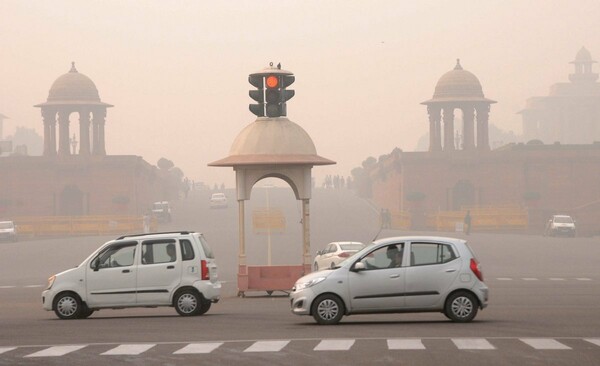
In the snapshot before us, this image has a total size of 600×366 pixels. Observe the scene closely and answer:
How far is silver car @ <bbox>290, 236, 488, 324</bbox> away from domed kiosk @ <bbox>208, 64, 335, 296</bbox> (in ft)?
38.2

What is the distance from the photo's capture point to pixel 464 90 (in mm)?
108875

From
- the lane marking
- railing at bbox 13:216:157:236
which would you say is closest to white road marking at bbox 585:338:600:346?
the lane marking

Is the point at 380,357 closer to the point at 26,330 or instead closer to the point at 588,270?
the point at 26,330

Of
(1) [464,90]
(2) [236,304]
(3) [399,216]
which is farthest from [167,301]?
(1) [464,90]

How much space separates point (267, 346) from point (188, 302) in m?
7.03

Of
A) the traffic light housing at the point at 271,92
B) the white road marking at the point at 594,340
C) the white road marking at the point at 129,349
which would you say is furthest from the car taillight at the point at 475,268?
the traffic light housing at the point at 271,92

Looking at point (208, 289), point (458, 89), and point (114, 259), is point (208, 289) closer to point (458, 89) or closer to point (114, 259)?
point (114, 259)

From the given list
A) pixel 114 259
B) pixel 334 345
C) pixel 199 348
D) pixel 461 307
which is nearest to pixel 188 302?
pixel 114 259

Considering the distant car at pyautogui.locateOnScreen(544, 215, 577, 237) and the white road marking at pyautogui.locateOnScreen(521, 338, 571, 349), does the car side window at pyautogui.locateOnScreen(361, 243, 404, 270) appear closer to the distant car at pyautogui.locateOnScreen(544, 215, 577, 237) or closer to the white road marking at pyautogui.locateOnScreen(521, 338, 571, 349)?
the white road marking at pyautogui.locateOnScreen(521, 338, 571, 349)

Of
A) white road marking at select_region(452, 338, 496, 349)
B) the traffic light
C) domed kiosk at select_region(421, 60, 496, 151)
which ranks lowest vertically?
white road marking at select_region(452, 338, 496, 349)

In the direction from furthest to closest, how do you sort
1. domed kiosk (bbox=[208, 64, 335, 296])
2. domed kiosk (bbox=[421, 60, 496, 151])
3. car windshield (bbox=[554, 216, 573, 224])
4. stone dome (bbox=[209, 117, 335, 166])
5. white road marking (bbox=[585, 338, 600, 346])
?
domed kiosk (bbox=[421, 60, 496, 151]) → car windshield (bbox=[554, 216, 573, 224]) → domed kiosk (bbox=[208, 64, 335, 296]) → stone dome (bbox=[209, 117, 335, 166]) → white road marking (bbox=[585, 338, 600, 346])

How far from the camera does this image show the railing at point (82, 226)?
86.6 m

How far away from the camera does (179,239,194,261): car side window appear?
23891 mm

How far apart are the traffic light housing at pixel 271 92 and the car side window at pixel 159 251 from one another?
291 inches
